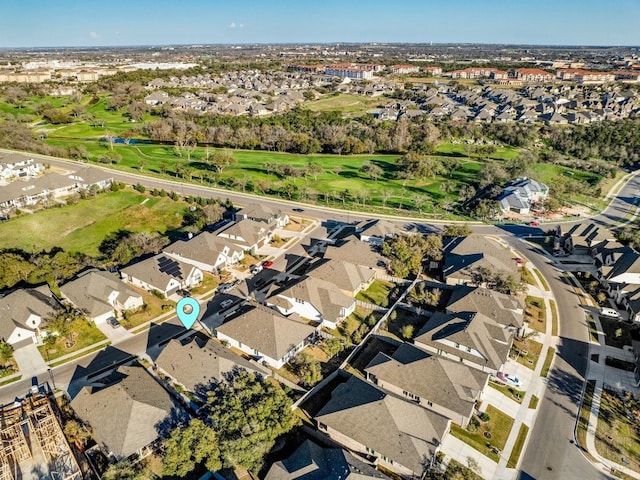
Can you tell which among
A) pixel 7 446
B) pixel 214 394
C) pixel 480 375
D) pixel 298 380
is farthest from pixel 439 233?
pixel 7 446

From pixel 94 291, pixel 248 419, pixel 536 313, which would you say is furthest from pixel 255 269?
pixel 536 313

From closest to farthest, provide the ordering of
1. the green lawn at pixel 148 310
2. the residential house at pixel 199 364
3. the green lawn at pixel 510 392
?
1. the residential house at pixel 199 364
2. the green lawn at pixel 510 392
3. the green lawn at pixel 148 310

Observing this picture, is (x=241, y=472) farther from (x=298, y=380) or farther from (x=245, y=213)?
(x=245, y=213)

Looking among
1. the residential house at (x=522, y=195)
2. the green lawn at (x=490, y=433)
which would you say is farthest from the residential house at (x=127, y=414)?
the residential house at (x=522, y=195)

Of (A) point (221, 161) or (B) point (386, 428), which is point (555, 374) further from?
(A) point (221, 161)

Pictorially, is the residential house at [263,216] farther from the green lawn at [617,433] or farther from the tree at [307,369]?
the green lawn at [617,433]

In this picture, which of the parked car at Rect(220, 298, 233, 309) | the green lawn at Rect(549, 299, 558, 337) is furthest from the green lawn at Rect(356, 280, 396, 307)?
the green lawn at Rect(549, 299, 558, 337)
